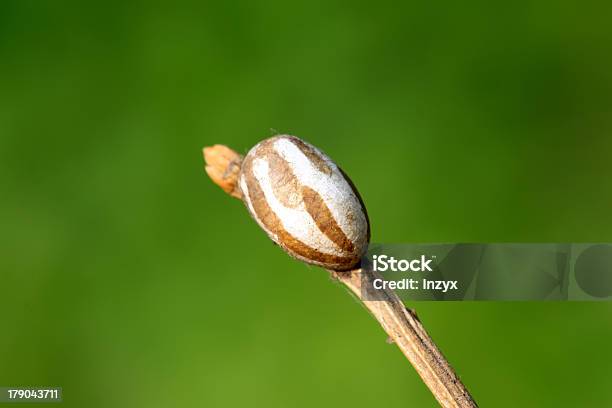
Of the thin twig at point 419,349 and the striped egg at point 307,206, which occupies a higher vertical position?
the striped egg at point 307,206

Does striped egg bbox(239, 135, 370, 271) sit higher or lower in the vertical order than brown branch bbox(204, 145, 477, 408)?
higher

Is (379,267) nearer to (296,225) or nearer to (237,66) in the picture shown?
(296,225)

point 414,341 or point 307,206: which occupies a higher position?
point 307,206

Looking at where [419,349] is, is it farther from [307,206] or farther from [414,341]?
[307,206]

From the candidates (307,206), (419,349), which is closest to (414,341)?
(419,349)
